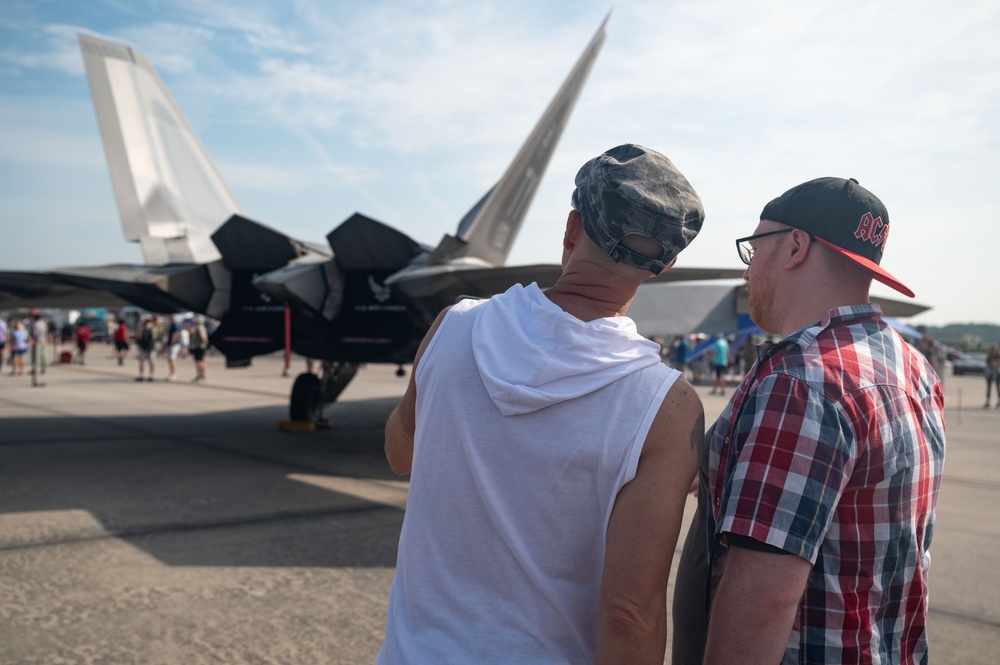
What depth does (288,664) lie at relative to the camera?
342 centimetres

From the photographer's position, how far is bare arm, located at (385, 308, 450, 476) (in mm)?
1555

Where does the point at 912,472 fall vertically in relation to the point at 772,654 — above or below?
above

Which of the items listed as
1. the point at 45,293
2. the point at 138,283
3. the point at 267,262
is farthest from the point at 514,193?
the point at 45,293

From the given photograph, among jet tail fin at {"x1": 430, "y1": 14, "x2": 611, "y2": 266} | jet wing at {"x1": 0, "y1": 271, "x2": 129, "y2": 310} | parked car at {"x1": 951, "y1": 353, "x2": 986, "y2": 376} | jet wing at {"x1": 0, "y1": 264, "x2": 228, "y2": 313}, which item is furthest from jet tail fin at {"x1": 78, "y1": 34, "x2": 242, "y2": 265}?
parked car at {"x1": 951, "y1": 353, "x2": 986, "y2": 376}

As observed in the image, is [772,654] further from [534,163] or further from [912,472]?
[534,163]

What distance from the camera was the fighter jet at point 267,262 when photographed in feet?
26.6

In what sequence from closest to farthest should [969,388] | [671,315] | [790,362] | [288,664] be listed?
[790,362] < [288,664] < [671,315] < [969,388]

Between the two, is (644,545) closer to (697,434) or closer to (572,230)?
(697,434)

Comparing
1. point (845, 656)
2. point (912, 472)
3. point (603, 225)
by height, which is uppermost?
point (603, 225)

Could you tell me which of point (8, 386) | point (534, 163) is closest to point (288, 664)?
point (534, 163)

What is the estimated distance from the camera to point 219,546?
5.09 metres

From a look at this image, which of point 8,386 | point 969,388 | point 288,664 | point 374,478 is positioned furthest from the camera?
point 969,388

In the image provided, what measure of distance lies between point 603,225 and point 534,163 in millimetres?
10304

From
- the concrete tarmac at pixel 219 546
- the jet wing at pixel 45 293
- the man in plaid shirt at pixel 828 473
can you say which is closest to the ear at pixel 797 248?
the man in plaid shirt at pixel 828 473
